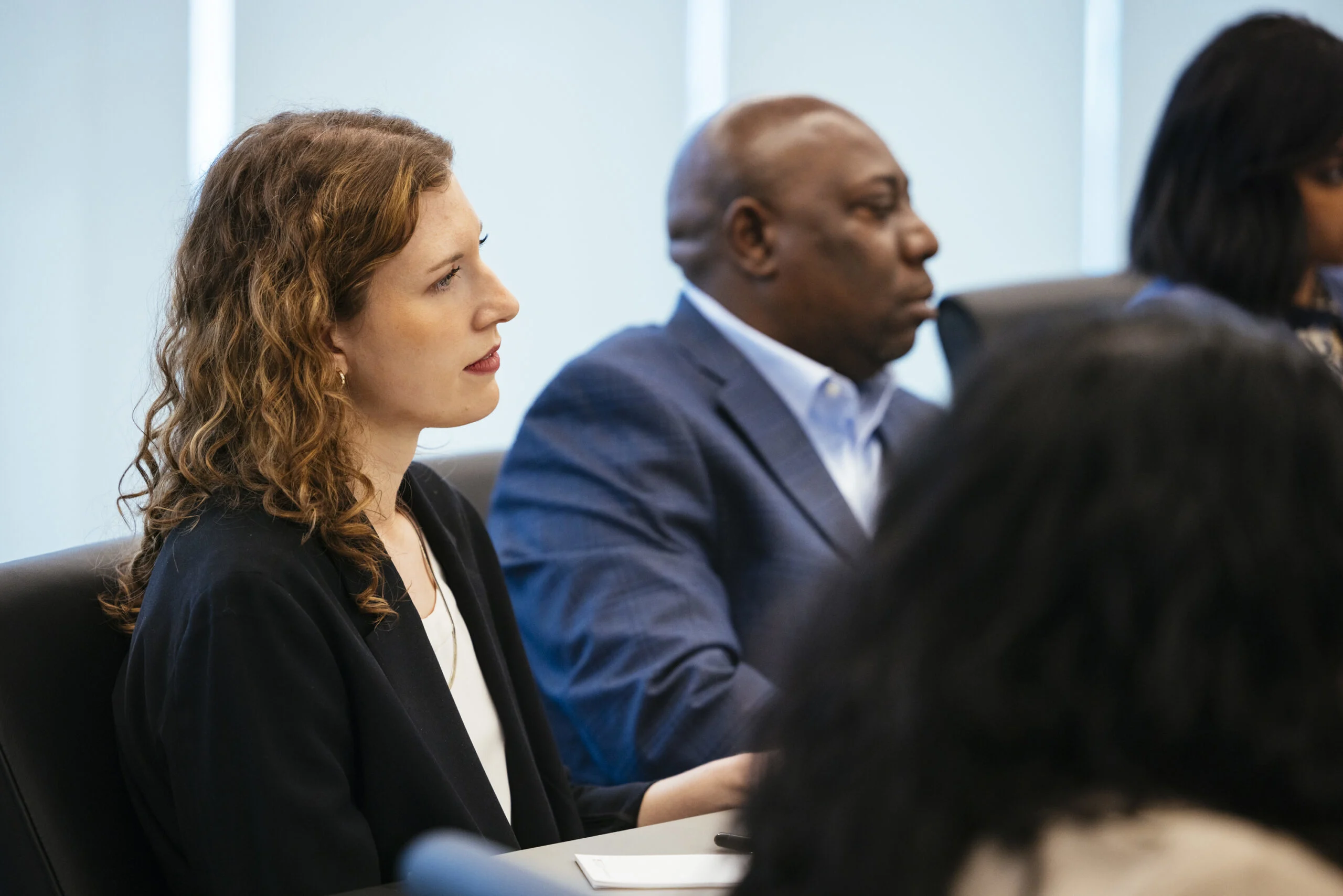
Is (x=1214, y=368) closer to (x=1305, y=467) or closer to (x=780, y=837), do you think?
(x=1305, y=467)

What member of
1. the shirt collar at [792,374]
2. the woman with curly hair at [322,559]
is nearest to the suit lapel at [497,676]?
the woman with curly hair at [322,559]

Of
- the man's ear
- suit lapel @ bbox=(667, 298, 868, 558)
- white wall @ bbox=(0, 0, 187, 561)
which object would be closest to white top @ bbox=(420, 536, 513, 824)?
suit lapel @ bbox=(667, 298, 868, 558)

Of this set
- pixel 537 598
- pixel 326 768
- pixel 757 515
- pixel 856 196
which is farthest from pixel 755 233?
pixel 326 768

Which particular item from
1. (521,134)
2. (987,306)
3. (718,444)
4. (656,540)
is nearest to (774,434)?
(718,444)

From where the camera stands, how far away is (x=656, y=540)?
1801mm

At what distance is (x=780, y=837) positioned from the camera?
0.54 m

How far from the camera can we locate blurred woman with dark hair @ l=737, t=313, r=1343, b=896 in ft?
1.52

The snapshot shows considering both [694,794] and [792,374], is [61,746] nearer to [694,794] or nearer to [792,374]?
[694,794]

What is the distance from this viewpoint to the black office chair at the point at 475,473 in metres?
1.96

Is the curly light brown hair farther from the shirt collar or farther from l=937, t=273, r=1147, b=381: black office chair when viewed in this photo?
l=937, t=273, r=1147, b=381: black office chair

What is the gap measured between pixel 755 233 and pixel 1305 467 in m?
1.66

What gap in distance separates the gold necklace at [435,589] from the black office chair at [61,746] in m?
0.31

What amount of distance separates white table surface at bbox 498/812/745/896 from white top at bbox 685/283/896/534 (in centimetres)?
90

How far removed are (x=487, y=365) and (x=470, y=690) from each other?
0.33 meters
